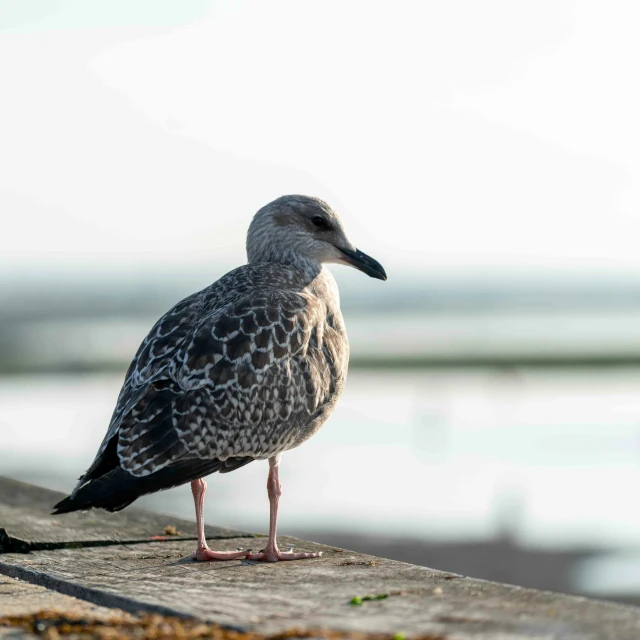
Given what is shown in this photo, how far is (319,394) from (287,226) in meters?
1.25

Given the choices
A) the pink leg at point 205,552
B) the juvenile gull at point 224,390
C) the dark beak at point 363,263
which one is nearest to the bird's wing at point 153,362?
the juvenile gull at point 224,390

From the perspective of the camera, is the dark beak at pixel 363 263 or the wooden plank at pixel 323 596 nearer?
the wooden plank at pixel 323 596

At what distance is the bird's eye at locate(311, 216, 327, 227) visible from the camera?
7.21 meters

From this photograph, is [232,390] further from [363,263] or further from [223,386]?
[363,263]

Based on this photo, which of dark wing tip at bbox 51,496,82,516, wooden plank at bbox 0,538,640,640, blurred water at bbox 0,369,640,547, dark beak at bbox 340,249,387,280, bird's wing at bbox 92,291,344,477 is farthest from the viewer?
blurred water at bbox 0,369,640,547

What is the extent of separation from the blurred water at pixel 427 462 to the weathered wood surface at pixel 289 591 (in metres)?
6.60

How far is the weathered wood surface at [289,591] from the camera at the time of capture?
3.80m

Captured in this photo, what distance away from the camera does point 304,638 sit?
366cm

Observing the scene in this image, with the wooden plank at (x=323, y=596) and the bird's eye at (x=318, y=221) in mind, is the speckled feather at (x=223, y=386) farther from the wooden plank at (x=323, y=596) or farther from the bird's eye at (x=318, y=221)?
the bird's eye at (x=318, y=221)

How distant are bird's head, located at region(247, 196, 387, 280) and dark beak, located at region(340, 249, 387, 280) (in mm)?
23

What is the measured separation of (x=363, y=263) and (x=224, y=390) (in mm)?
1762

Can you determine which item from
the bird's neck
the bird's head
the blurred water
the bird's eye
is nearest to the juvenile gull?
the bird's neck

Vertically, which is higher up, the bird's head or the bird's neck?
the bird's head

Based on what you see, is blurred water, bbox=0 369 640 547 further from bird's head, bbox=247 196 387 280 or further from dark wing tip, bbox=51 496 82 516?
dark wing tip, bbox=51 496 82 516
